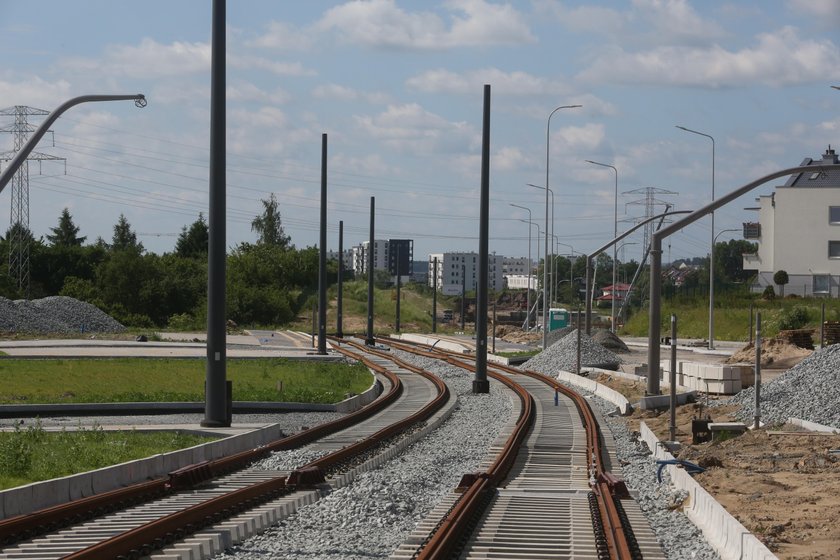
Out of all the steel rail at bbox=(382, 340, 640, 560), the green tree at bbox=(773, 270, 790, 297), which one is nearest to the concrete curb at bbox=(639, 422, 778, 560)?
the steel rail at bbox=(382, 340, 640, 560)

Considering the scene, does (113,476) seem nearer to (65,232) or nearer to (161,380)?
(161,380)

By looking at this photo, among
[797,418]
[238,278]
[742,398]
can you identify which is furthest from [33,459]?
[238,278]

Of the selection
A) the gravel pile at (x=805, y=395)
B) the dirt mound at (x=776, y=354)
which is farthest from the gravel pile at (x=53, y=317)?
the gravel pile at (x=805, y=395)

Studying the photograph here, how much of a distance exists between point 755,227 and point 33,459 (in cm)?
10551

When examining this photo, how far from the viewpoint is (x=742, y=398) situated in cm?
3159

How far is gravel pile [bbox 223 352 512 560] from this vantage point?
40.3 ft

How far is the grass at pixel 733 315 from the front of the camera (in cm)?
7575

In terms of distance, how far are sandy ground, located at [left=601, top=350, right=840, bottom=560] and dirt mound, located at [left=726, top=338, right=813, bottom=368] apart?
21082mm

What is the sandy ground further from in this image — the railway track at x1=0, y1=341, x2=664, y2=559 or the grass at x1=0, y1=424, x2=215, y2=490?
the grass at x1=0, y1=424, x2=215, y2=490

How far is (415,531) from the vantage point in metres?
13.0

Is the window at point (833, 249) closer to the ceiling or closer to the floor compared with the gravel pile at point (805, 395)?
closer to the ceiling

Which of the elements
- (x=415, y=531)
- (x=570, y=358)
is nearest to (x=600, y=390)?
(x=570, y=358)

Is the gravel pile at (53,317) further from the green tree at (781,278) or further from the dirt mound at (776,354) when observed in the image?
the green tree at (781,278)

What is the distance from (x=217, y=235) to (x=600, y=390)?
1840 centimetres
